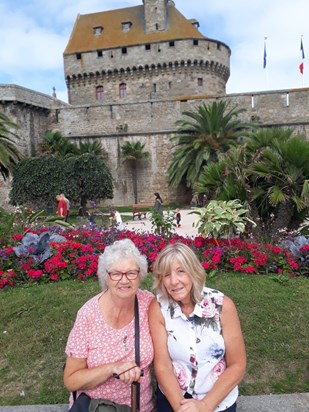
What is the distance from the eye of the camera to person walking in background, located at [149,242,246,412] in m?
2.16

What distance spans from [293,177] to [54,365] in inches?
157

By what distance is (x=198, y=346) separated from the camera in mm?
2162

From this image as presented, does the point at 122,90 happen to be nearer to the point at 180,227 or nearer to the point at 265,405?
the point at 180,227

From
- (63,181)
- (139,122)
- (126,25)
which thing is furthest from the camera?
(126,25)

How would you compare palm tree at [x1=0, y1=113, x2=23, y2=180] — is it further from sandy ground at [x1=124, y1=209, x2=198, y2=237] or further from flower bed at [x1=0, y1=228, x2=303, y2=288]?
flower bed at [x1=0, y1=228, x2=303, y2=288]

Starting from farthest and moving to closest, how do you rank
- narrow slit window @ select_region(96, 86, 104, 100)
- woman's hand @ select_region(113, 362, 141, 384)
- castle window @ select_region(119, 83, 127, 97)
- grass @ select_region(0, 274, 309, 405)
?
narrow slit window @ select_region(96, 86, 104, 100) < castle window @ select_region(119, 83, 127, 97) < grass @ select_region(0, 274, 309, 405) < woman's hand @ select_region(113, 362, 141, 384)

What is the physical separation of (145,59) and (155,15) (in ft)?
12.0

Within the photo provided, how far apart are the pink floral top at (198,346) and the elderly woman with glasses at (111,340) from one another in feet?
0.49

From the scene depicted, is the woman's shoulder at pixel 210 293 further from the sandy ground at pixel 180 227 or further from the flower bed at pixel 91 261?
the sandy ground at pixel 180 227

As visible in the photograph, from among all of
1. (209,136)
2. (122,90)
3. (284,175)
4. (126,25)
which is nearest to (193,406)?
(284,175)

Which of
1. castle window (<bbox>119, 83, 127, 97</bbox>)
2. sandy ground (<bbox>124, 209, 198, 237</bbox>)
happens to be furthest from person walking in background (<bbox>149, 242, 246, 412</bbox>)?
castle window (<bbox>119, 83, 127, 97</bbox>)

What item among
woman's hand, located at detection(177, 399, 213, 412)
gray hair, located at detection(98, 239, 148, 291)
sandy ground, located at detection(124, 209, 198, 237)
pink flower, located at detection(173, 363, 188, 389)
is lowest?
sandy ground, located at detection(124, 209, 198, 237)

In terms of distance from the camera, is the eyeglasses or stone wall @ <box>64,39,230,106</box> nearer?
the eyeglasses

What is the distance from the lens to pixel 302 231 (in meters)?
5.98
